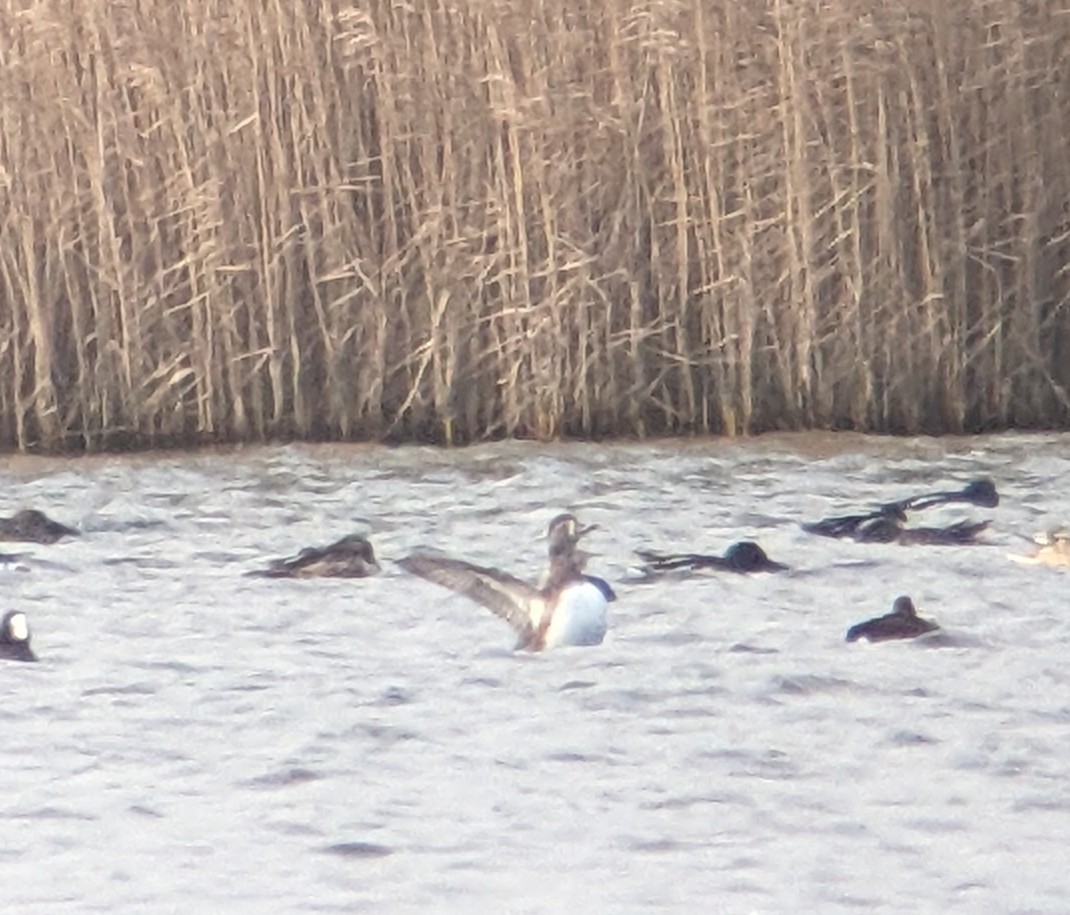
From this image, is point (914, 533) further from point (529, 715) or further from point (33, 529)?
point (33, 529)

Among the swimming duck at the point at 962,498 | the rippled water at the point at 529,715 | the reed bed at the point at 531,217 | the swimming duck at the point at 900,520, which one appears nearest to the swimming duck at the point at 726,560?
the rippled water at the point at 529,715

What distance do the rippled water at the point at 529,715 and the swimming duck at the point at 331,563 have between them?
3cm

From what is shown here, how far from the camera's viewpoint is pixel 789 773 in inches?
74.4

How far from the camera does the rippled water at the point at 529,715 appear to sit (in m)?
1.70

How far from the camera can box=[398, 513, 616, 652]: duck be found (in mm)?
Answer: 2246

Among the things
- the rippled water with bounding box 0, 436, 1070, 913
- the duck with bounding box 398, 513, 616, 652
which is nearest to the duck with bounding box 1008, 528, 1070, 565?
the rippled water with bounding box 0, 436, 1070, 913

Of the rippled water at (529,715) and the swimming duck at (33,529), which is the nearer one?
the rippled water at (529,715)

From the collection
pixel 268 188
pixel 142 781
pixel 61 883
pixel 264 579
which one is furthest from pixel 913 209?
pixel 61 883

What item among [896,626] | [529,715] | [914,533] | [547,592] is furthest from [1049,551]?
[529,715]

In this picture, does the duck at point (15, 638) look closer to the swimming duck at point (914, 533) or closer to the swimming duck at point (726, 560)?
the swimming duck at point (726, 560)

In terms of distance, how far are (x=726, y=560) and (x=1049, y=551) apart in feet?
1.35

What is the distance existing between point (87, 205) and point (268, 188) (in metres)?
0.30

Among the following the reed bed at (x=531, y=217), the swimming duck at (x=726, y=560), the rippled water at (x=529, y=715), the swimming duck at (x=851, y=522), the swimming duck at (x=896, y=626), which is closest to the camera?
the rippled water at (x=529, y=715)

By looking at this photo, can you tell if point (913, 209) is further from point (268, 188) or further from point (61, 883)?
point (61, 883)
